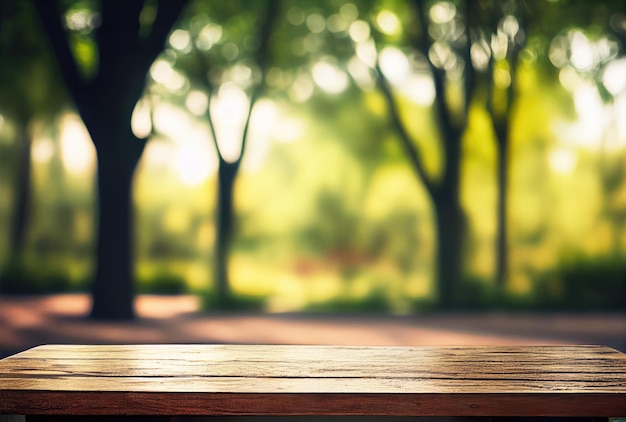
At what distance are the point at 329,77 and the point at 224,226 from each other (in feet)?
9.69

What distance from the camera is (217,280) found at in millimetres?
10156

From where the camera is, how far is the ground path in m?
7.36

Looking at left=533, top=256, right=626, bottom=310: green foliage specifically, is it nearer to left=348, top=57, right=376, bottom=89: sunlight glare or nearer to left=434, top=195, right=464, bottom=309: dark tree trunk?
left=434, top=195, right=464, bottom=309: dark tree trunk

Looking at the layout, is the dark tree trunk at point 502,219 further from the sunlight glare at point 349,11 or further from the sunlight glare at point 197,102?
the sunlight glare at point 197,102

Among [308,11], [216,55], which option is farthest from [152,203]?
[308,11]

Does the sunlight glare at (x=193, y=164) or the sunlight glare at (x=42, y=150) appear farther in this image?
the sunlight glare at (x=42, y=150)

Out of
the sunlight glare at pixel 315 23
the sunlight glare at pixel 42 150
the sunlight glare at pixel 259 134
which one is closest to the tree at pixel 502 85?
the sunlight glare at pixel 315 23

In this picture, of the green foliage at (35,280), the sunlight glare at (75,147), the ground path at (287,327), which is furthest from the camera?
the sunlight glare at (75,147)

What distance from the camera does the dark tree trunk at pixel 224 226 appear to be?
9.88 metres

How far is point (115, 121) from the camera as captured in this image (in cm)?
799

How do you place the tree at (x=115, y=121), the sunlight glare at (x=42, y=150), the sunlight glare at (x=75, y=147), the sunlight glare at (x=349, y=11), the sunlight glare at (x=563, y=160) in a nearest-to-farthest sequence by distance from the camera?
the tree at (x=115, y=121), the sunlight glare at (x=349, y=11), the sunlight glare at (x=563, y=160), the sunlight glare at (x=75, y=147), the sunlight glare at (x=42, y=150)

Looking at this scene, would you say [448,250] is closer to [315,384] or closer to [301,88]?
[301,88]

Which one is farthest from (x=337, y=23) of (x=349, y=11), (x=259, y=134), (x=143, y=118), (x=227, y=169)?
(x=143, y=118)

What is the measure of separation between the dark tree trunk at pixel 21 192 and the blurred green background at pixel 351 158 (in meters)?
0.04
